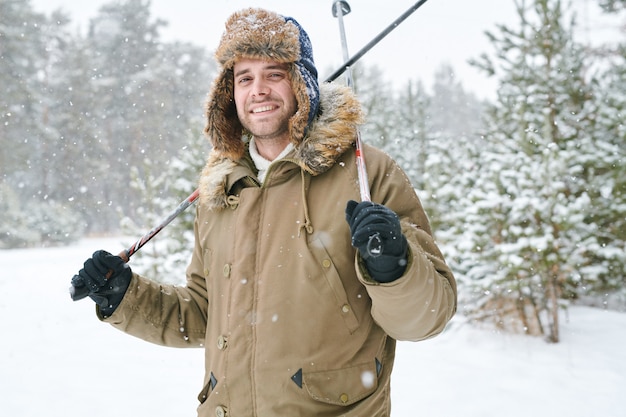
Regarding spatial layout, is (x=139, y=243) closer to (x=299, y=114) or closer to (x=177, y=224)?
(x=299, y=114)

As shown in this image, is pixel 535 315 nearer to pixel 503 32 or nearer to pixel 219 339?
pixel 503 32

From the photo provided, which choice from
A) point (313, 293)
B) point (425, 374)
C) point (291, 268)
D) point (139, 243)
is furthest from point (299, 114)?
point (425, 374)

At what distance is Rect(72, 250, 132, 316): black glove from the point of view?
2090 mm

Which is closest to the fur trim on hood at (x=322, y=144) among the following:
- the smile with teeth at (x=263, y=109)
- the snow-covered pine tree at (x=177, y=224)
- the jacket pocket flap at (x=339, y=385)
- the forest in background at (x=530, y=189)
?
the smile with teeth at (x=263, y=109)

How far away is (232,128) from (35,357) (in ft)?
20.2

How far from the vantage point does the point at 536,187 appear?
20.9ft

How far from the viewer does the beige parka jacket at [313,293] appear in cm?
170

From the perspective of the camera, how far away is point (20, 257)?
18453mm

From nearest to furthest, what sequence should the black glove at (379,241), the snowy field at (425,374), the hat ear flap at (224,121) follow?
1. the black glove at (379,241)
2. the hat ear flap at (224,121)
3. the snowy field at (425,374)

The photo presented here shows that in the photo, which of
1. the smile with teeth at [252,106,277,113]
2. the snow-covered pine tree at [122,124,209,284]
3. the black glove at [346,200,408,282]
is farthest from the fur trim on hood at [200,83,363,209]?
the snow-covered pine tree at [122,124,209,284]

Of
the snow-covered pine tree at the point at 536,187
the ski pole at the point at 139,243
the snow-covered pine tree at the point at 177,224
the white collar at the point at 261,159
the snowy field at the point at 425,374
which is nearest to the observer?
the ski pole at the point at 139,243

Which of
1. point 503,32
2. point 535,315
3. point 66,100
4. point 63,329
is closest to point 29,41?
Result: point 66,100

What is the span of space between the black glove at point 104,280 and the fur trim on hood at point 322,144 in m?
0.48

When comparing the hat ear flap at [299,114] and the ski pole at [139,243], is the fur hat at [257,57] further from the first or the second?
the ski pole at [139,243]
